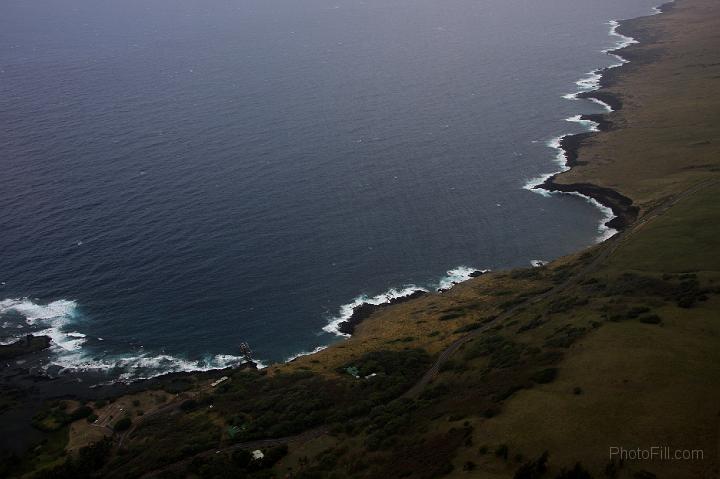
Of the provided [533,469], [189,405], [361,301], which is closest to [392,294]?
[361,301]

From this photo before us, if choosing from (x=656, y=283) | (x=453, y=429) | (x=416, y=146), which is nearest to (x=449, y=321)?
(x=656, y=283)

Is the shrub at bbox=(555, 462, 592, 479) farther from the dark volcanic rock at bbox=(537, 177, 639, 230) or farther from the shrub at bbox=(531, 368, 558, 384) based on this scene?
the dark volcanic rock at bbox=(537, 177, 639, 230)

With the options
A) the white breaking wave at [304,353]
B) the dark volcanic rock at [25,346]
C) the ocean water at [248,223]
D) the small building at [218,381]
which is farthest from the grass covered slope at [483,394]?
the dark volcanic rock at [25,346]

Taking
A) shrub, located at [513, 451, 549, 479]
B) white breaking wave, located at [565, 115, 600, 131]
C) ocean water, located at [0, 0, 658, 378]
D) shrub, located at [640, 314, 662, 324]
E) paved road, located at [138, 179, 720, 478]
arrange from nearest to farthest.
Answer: shrub, located at [513, 451, 549, 479], paved road, located at [138, 179, 720, 478], shrub, located at [640, 314, 662, 324], ocean water, located at [0, 0, 658, 378], white breaking wave, located at [565, 115, 600, 131]

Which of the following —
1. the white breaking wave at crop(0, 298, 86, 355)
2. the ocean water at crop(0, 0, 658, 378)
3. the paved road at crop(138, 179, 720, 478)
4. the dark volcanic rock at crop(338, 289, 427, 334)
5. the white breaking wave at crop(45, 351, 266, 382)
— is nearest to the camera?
the paved road at crop(138, 179, 720, 478)

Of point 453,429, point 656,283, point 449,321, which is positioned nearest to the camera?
point 453,429

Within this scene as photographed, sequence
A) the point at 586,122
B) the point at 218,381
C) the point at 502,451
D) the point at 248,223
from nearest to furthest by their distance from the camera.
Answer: the point at 502,451 → the point at 218,381 → the point at 248,223 → the point at 586,122

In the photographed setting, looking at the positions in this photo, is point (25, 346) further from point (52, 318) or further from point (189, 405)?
point (189, 405)

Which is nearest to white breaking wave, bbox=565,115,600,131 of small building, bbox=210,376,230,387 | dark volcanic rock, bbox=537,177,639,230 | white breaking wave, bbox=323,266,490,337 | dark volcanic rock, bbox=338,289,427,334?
dark volcanic rock, bbox=537,177,639,230

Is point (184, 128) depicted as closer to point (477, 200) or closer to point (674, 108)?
point (477, 200)
